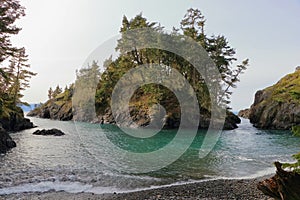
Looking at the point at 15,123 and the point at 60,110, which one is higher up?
the point at 60,110

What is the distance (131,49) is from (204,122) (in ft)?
79.9

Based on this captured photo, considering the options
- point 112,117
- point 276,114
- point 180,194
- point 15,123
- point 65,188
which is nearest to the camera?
point 180,194

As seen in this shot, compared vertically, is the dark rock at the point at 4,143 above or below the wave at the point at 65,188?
above

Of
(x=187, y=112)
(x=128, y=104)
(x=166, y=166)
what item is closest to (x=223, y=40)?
(x=187, y=112)

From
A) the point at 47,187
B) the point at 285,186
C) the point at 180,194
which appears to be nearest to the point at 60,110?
the point at 47,187

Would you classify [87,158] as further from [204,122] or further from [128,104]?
[128,104]

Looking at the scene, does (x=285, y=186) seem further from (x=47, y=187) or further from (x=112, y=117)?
(x=112, y=117)

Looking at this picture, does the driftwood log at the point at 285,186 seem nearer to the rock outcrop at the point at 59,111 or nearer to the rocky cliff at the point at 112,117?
the rocky cliff at the point at 112,117

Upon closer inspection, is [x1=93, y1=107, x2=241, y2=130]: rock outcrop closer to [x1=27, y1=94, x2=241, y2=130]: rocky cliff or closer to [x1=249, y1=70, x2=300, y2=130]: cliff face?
[x1=27, y1=94, x2=241, y2=130]: rocky cliff

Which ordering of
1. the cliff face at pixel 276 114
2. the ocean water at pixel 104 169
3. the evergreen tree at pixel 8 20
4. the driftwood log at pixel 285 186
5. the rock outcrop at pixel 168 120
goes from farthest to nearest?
the rock outcrop at pixel 168 120
the cliff face at pixel 276 114
the evergreen tree at pixel 8 20
the ocean water at pixel 104 169
the driftwood log at pixel 285 186

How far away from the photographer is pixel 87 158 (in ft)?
72.0

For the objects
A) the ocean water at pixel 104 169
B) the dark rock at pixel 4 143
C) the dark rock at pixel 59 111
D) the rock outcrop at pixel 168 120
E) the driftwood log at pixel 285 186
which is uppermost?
the dark rock at pixel 59 111

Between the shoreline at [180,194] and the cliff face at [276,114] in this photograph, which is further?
the cliff face at [276,114]

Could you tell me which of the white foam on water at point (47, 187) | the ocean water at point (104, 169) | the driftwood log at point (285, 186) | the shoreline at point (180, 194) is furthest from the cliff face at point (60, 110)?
the driftwood log at point (285, 186)
